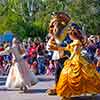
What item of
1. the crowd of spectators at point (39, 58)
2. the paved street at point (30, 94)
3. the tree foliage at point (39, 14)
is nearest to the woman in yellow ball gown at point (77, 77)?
the paved street at point (30, 94)

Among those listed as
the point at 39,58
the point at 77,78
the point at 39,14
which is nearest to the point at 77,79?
the point at 77,78

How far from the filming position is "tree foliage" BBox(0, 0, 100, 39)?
37.2 m

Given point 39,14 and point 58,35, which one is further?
point 39,14

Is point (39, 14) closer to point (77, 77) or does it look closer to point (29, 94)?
point (29, 94)

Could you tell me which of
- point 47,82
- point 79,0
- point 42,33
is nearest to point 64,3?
point 79,0

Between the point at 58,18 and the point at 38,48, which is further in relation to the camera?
the point at 38,48

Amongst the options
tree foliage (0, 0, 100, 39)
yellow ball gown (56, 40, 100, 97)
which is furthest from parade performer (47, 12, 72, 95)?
tree foliage (0, 0, 100, 39)

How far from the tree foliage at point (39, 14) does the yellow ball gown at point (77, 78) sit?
23521 mm

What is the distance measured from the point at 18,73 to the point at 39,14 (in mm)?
33059

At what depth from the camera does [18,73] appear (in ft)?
37.1

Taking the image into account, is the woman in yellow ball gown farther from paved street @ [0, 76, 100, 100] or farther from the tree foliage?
the tree foliage

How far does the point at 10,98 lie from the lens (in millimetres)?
10352

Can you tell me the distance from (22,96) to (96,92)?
2153 mm

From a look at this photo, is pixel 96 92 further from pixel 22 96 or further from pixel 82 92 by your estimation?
pixel 22 96
